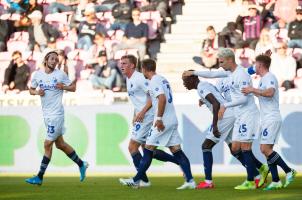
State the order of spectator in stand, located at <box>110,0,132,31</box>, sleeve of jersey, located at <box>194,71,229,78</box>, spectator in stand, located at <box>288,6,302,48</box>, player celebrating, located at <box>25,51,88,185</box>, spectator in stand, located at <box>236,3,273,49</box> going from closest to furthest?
sleeve of jersey, located at <box>194,71,229,78</box> < player celebrating, located at <box>25,51,88,185</box> < spectator in stand, located at <box>288,6,302,48</box> < spectator in stand, located at <box>236,3,273,49</box> < spectator in stand, located at <box>110,0,132,31</box>

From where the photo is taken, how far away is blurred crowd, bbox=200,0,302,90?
893 inches

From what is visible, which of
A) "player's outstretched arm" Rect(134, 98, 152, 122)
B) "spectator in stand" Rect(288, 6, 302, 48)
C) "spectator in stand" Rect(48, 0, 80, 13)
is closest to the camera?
"player's outstretched arm" Rect(134, 98, 152, 122)

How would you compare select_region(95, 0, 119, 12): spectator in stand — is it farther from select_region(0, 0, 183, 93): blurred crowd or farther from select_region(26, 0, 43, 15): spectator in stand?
select_region(26, 0, 43, 15): spectator in stand

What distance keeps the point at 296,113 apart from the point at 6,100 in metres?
6.52

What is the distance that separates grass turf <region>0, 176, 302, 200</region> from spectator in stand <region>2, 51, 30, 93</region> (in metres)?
6.64

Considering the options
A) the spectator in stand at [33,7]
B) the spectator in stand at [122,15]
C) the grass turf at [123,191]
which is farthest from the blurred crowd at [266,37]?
the spectator in stand at [33,7]

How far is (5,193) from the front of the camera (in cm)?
1515

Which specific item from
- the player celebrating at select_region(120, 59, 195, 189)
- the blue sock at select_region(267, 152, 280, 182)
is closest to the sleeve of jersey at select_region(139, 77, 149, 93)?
the player celebrating at select_region(120, 59, 195, 189)

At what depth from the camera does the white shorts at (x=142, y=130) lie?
16375mm

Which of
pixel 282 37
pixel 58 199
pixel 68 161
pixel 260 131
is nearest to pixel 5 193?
pixel 58 199

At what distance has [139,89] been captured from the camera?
16.4 meters

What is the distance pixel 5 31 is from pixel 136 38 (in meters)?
4.14

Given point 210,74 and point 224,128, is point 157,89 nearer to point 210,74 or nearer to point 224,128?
point 210,74

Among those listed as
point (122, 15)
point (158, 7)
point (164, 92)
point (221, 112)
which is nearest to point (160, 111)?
point (164, 92)
